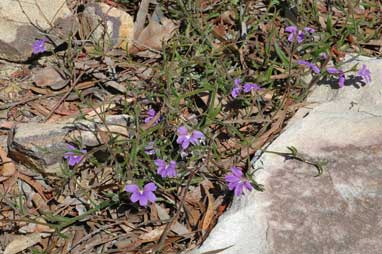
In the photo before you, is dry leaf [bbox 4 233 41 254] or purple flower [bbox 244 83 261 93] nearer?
dry leaf [bbox 4 233 41 254]

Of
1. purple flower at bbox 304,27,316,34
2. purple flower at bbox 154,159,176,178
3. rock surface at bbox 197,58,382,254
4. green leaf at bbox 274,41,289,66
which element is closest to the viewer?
rock surface at bbox 197,58,382,254

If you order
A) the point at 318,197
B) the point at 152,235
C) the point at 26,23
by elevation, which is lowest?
the point at 152,235

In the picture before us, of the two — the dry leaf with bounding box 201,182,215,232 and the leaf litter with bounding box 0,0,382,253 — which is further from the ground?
the leaf litter with bounding box 0,0,382,253

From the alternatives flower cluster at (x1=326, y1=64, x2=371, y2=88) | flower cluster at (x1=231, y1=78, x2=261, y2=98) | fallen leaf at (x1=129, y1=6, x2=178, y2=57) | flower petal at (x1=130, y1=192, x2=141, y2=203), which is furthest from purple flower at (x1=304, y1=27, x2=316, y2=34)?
flower petal at (x1=130, y1=192, x2=141, y2=203)

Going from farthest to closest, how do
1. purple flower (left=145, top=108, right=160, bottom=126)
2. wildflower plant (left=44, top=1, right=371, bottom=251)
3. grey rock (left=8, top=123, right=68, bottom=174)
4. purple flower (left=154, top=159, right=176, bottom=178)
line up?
purple flower (left=145, top=108, right=160, bottom=126)
grey rock (left=8, top=123, right=68, bottom=174)
wildflower plant (left=44, top=1, right=371, bottom=251)
purple flower (left=154, top=159, right=176, bottom=178)

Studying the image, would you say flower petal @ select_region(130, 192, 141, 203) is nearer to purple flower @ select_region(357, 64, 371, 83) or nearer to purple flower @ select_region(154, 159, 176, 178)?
purple flower @ select_region(154, 159, 176, 178)

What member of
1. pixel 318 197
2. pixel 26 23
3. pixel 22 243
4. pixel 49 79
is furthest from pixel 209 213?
pixel 26 23

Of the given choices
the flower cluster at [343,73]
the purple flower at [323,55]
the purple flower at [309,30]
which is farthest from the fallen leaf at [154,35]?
the flower cluster at [343,73]

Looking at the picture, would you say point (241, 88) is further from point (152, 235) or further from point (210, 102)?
point (152, 235)
